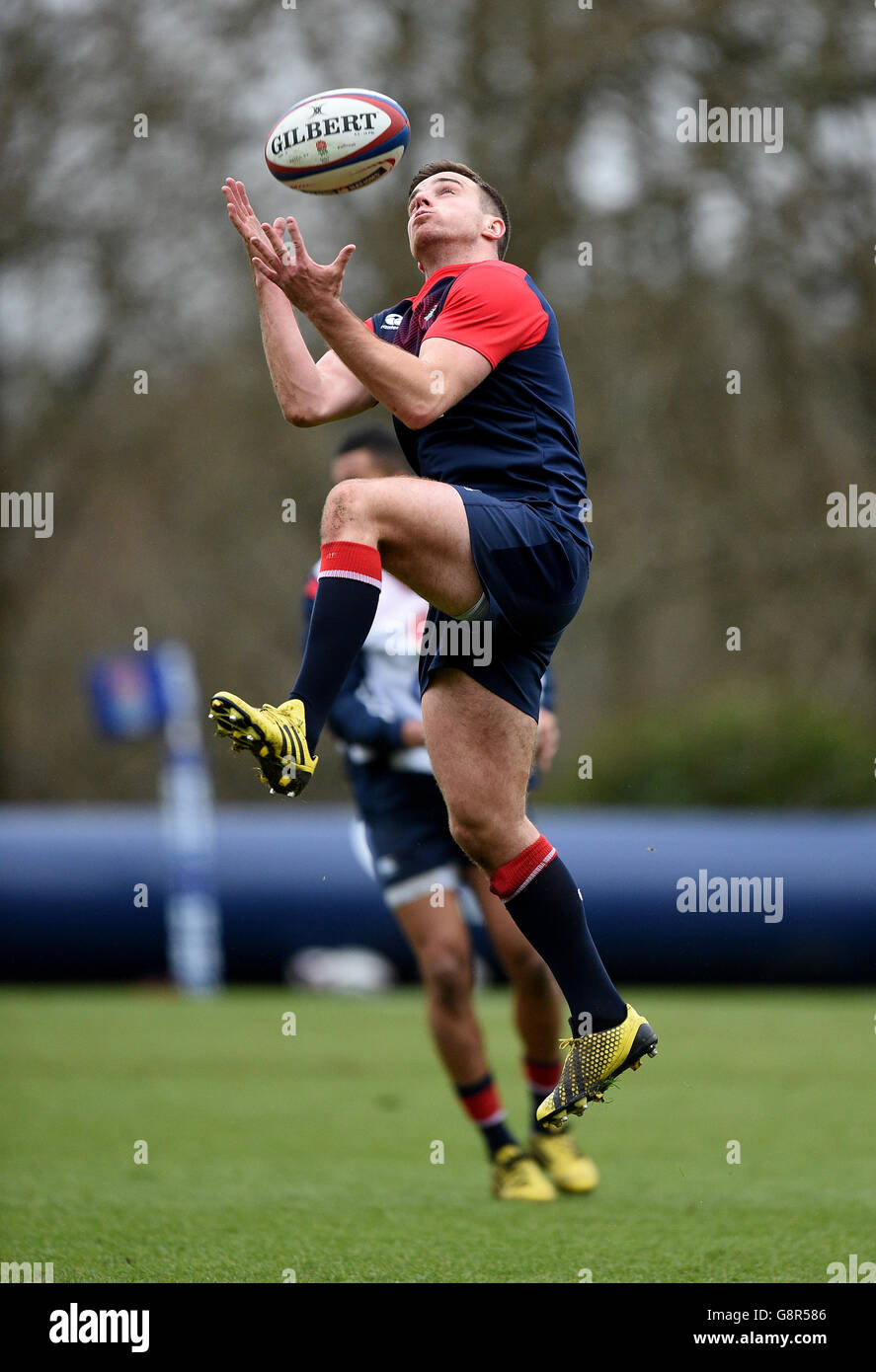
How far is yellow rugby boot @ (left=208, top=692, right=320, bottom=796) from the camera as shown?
140 inches

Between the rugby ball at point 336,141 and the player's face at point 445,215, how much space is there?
6.3 inches

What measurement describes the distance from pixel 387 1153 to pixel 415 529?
3397 millimetres

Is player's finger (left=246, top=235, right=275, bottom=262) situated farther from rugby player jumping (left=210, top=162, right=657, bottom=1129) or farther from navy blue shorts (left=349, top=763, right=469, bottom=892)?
navy blue shorts (left=349, top=763, right=469, bottom=892)

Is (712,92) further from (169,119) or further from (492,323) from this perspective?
(492,323)

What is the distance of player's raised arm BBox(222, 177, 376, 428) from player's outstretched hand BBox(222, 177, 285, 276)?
15cm

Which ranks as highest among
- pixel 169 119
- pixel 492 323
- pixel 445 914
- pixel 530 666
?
pixel 169 119

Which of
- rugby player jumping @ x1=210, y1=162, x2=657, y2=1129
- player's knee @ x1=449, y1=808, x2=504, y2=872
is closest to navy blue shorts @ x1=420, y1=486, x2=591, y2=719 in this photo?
rugby player jumping @ x1=210, y1=162, x2=657, y2=1129

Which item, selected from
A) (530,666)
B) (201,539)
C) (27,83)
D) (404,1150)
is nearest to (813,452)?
(201,539)

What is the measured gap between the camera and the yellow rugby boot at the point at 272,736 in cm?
355

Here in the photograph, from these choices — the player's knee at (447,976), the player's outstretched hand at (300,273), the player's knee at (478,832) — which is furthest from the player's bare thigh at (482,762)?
the player's knee at (447,976)

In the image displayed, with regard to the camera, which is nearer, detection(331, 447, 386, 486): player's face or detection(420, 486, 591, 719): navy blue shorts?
detection(420, 486, 591, 719): navy blue shorts

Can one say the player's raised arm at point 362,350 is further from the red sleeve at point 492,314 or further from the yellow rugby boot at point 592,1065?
the yellow rugby boot at point 592,1065

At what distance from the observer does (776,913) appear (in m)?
12.5
